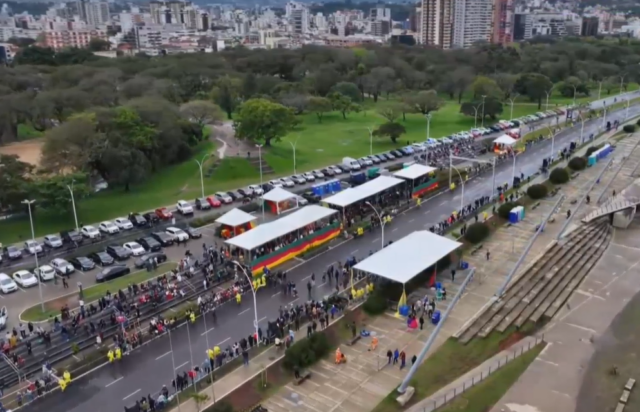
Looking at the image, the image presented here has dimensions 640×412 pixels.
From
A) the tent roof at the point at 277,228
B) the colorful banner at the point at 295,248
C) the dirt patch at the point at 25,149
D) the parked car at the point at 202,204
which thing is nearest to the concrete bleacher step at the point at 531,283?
A: the colorful banner at the point at 295,248

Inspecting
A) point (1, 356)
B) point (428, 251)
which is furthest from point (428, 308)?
point (1, 356)

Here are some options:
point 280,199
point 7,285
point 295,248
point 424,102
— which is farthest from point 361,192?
point 424,102

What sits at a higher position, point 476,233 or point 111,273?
point 476,233

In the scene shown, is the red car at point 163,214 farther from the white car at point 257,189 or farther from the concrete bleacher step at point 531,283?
the concrete bleacher step at point 531,283

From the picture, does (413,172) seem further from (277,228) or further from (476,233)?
(277,228)

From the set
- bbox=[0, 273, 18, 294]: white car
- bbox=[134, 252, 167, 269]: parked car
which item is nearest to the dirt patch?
bbox=[0, 273, 18, 294]: white car

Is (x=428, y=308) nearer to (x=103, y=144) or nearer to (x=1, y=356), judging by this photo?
(x=1, y=356)

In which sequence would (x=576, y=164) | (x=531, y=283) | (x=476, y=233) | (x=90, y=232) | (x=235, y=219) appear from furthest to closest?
1. (x=576, y=164)
2. (x=90, y=232)
3. (x=235, y=219)
4. (x=476, y=233)
5. (x=531, y=283)
